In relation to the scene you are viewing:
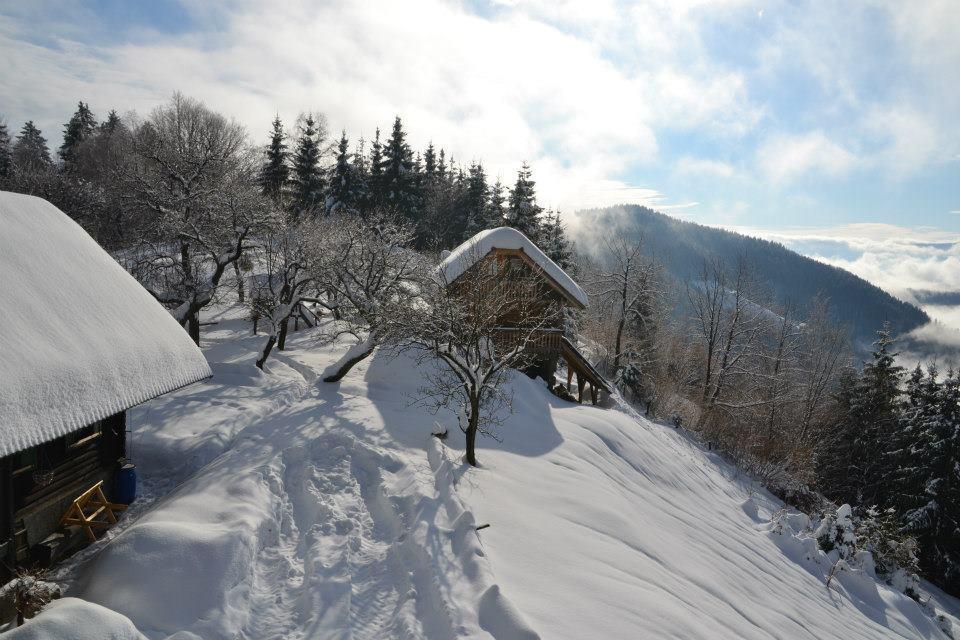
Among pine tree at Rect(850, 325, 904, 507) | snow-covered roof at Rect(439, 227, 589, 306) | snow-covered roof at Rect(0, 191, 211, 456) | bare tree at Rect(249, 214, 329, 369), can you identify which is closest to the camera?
snow-covered roof at Rect(0, 191, 211, 456)

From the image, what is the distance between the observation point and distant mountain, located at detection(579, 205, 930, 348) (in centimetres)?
12250

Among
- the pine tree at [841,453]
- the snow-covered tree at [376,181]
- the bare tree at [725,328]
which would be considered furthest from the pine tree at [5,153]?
the pine tree at [841,453]

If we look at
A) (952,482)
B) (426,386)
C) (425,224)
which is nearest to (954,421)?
(952,482)

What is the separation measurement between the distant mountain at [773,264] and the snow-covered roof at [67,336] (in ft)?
356

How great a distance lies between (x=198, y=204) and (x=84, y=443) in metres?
14.7

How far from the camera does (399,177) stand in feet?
145

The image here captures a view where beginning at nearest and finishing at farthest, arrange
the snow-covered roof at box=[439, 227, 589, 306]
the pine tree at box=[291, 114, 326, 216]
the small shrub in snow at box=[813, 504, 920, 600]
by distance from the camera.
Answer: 1. the small shrub in snow at box=[813, 504, 920, 600]
2. the snow-covered roof at box=[439, 227, 589, 306]
3. the pine tree at box=[291, 114, 326, 216]

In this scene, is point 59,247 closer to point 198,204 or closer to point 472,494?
point 472,494

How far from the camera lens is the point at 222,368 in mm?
14852

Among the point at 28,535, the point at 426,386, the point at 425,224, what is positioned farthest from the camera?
the point at 425,224

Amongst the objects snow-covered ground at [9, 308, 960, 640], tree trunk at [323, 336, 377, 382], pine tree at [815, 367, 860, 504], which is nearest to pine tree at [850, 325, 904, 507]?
pine tree at [815, 367, 860, 504]

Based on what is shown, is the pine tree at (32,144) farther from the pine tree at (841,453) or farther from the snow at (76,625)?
the pine tree at (841,453)

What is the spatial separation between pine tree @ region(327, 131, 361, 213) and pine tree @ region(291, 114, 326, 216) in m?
3.13

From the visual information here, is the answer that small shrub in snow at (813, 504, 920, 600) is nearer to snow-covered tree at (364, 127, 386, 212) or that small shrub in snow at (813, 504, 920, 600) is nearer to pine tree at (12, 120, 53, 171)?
snow-covered tree at (364, 127, 386, 212)
